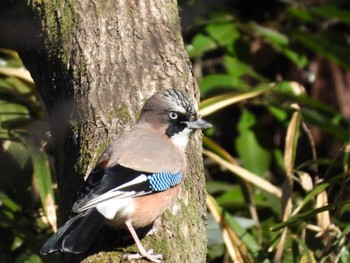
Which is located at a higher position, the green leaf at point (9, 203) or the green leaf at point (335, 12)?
the green leaf at point (335, 12)

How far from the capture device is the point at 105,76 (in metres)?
4.60

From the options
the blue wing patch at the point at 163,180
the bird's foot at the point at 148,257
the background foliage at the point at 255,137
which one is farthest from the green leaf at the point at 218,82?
the bird's foot at the point at 148,257

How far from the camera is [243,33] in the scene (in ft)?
27.6

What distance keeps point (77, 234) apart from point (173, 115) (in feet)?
3.63

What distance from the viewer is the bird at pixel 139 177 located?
417 cm

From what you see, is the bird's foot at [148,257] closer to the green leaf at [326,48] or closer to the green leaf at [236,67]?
the green leaf at [236,67]

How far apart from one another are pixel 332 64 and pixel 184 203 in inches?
203

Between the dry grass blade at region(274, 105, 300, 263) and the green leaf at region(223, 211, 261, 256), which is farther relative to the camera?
the green leaf at region(223, 211, 261, 256)

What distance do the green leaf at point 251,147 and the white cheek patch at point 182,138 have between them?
290cm

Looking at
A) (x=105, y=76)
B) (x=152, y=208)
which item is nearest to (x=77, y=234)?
(x=152, y=208)

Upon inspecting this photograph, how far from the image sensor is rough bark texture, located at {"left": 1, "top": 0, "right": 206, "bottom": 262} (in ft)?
14.9

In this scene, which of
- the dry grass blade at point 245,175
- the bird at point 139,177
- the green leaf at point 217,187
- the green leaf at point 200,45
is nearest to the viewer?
the bird at point 139,177

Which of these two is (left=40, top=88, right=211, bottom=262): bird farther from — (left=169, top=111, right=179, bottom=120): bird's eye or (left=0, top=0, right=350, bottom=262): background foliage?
(left=0, top=0, right=350, bottom=262): background foliage

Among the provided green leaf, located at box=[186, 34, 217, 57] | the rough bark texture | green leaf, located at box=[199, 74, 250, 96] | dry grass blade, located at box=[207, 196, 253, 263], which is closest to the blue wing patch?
the rough bark texture
